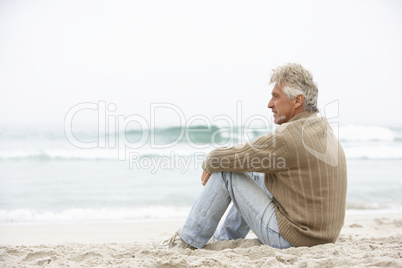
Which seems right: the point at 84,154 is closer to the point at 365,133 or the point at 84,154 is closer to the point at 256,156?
the point at 256,156

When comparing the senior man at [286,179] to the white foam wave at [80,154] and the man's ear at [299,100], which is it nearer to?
the man's ear at [299,100]

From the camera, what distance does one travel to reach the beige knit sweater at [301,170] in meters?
1.93

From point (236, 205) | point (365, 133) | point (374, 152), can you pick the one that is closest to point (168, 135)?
point (374, 152)

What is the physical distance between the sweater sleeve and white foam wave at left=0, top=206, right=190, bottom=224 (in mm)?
2299

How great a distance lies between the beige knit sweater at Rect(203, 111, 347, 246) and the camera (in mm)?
1928

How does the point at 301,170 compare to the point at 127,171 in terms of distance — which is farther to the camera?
the point at 127,171

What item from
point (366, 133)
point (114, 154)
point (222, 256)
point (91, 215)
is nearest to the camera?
point (222, 256)

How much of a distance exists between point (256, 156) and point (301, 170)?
0.27m

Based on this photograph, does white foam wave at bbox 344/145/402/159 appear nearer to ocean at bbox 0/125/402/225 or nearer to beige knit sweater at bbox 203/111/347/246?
ocean at bbox 0/125/402/225

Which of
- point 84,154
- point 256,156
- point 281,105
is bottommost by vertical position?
point 84,154

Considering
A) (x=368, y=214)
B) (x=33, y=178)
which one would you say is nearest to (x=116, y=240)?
(x=368, y=214)

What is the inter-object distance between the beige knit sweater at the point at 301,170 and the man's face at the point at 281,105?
0.41 feet

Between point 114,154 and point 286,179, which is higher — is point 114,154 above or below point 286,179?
below

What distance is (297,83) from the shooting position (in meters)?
2.09
